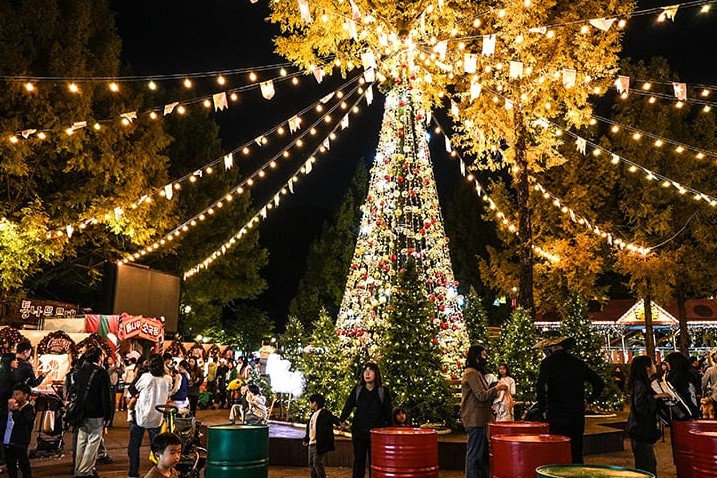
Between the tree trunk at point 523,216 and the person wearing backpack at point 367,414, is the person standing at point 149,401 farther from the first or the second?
the tree trunk at point 523,216

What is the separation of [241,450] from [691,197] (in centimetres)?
2259

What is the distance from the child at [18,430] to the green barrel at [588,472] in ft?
20.7

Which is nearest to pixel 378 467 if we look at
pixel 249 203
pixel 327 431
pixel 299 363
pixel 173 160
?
pixel 327 431

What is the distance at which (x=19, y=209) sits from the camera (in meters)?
16.4

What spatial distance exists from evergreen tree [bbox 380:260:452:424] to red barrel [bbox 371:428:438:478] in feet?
14.1

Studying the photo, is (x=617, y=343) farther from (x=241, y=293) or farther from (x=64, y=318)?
(x=64, y=318)

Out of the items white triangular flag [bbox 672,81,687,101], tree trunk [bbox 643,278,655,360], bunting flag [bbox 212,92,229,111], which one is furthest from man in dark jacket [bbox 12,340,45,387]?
tree trunk [bbox 643,278,655,360]

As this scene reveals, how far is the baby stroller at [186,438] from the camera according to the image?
6.93m

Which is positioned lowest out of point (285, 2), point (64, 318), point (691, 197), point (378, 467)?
point (378, 467)

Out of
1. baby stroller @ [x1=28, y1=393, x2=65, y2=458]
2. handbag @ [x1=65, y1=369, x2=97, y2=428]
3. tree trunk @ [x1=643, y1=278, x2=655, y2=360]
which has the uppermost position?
tree trunk @ [x1=643, y1=278, x2=655, y2=360]

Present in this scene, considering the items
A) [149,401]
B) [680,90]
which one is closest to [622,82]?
[680,90]

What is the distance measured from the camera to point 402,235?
11875 millimetres

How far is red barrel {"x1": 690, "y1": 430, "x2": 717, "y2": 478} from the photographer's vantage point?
14.7ft

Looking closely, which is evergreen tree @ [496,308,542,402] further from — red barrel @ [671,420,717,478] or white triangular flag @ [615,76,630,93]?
red barrel @ [671,420,717,478]
